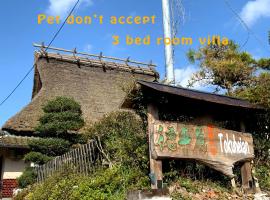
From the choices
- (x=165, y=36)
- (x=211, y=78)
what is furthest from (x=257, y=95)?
(x=211, y=78)

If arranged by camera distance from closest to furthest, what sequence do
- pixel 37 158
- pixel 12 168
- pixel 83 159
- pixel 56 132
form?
pixel 83 159 < pixel 37 158 < pixel 56 132 < pixel 12 168

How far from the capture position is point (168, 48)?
10914 mm

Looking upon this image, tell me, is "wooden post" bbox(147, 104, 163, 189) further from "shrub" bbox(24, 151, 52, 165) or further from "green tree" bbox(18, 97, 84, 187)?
"shrub" bbox(24, 151, 52, 165)

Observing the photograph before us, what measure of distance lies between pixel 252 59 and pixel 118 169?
9.88m

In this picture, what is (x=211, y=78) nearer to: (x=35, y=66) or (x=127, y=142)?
(x=127, y=142)

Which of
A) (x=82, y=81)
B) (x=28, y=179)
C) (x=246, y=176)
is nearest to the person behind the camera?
(x=246, y=176)

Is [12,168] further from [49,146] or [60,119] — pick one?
[60,119]

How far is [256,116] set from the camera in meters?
9.46

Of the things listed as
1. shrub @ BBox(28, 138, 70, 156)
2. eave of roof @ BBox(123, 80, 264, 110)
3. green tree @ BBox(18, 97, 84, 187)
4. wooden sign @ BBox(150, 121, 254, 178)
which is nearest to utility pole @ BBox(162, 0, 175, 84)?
eave of roof @ BBox(123, 80, 264, 110)

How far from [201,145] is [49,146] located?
8295 mm

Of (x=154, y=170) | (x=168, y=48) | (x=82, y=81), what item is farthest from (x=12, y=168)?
(x=154, y=170)

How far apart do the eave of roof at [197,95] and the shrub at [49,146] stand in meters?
7.14

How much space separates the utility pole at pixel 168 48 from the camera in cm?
1062

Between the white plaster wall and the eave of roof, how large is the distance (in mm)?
10413
